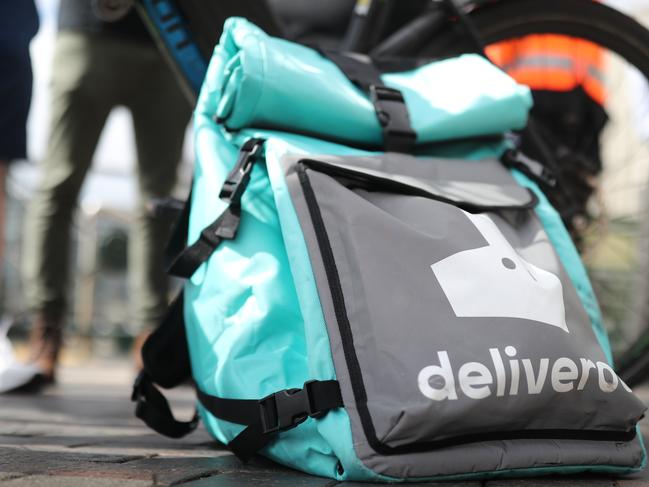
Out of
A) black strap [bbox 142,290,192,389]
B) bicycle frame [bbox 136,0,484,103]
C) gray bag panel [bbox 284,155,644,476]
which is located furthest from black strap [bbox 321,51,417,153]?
black strap [bbox 142,290,192,389]

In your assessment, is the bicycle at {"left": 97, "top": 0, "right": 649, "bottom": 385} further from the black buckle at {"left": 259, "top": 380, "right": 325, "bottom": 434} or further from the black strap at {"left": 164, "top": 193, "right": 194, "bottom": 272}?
the black buckle at {"left": 259, "top": 380, "right": 325, "bottom": 434}

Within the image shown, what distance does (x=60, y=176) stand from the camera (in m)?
1.94

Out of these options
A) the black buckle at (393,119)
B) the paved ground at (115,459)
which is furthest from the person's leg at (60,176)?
the black buckle at (393,119)

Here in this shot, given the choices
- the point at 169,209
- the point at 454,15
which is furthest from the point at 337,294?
the point at 454,15

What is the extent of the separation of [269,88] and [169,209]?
1.13ft

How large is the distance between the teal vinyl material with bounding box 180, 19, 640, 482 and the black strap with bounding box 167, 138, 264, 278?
16 millimetres

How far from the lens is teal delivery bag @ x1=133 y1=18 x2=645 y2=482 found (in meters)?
0.84

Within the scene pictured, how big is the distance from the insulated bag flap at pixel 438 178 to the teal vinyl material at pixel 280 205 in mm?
57

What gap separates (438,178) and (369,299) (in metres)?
0.29

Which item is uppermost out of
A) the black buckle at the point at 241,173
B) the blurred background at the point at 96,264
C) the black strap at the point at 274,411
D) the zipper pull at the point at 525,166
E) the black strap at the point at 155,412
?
the black buckle at the point at 241,173

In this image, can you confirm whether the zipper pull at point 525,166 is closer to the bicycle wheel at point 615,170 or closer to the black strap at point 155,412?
the bicycle wheel at point 615,170

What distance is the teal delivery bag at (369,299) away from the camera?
84cm

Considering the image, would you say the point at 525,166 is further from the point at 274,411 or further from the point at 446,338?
the point at 274,411

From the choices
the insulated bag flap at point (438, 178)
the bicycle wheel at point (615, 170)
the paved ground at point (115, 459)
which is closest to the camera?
the paved ground at point (115, 459)
